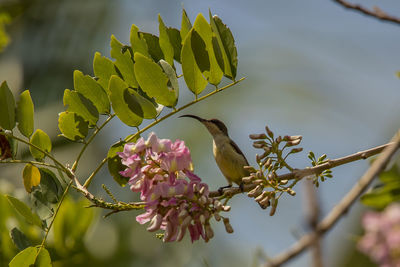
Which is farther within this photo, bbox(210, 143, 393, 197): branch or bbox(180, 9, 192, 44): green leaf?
bbox(180, 9, 192, 44): green leaf

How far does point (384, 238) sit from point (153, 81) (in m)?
1.29

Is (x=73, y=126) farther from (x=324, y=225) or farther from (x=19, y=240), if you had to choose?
(x=324, y=225)

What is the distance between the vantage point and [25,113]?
2410 mm

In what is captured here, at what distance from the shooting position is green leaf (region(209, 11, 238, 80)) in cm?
231

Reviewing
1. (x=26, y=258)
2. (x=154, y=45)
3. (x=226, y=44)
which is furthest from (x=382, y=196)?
(x=26, y=258)

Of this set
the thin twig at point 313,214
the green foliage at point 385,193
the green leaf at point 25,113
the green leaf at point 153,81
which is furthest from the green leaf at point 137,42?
the thin twig at point 313,214

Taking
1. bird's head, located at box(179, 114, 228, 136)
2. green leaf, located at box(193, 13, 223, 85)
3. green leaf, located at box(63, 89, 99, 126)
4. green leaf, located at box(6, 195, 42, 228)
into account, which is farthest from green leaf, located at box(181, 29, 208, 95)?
bird's head, located at box(179, 114, 228, 136)

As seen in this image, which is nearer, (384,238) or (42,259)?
(42,259)

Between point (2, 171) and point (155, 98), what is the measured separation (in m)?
5.54

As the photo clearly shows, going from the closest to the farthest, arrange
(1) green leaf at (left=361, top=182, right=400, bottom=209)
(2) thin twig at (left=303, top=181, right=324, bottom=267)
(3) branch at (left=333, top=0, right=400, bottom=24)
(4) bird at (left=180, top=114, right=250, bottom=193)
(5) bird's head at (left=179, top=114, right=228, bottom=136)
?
(2) thin twig at (left=303, top=181, right=324, bottom=267) → (3) branch at (left=333, top=0, right=400, bottom=24) → (1) green leaf at (left=361, top=182, right=400, bottom=209) → (4) bird at (left=180, top=114, right=250, bottom=193) → (5) bird's head at (left=179, top=114, right=228, bottom=136)

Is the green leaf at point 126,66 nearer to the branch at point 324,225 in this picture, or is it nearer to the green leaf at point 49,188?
the green leaf at point 49,188

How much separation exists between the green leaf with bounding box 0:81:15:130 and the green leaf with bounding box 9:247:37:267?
0.53 metres

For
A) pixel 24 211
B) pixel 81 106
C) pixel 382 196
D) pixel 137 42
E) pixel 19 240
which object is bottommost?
pixel 382 196

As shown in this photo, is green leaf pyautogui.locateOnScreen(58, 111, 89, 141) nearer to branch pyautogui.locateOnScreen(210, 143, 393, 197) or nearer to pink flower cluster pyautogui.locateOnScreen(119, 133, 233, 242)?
pink flower cluster pyautogui.locateOnScreen(119, 133, 233, 242)
